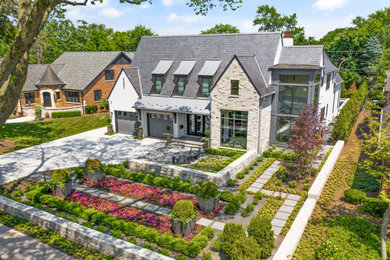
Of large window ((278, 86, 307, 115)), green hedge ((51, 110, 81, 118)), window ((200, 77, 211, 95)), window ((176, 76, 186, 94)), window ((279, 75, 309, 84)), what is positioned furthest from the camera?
green hedge ((51, 110, 81, 118))

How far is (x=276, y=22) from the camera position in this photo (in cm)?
8112

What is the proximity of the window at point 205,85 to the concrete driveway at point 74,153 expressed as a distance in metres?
6.50

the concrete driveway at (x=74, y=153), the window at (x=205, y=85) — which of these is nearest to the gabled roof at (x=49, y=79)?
the concrete driveway at (x=74, y=153)

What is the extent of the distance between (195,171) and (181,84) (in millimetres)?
12194

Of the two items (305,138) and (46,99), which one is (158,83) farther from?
(46,99)

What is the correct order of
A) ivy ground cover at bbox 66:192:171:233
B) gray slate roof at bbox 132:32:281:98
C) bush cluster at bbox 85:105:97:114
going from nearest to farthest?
ivy ground cover at bbox 66:192:171:233 < gray slate roof at bbox 132:32:281:98 < bush cluster at bbox 85:105:97:114

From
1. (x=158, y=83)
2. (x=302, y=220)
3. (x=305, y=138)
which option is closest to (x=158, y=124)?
(x=158, y=83)

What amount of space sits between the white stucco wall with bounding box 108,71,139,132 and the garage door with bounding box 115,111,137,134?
0.69m

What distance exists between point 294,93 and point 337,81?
1638cm

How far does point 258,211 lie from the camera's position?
16.0 metres

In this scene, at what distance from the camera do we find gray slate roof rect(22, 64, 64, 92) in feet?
147

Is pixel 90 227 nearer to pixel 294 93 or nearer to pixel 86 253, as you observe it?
pixel 86 253

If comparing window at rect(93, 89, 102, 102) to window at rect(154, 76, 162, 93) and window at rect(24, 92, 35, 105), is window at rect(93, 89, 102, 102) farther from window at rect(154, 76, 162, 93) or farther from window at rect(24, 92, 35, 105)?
window at rect(154, 76, 162, 93)

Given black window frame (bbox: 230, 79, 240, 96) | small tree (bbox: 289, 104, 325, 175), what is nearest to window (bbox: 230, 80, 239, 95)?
black window frame (bbox: 230, 79, 240, 96)
